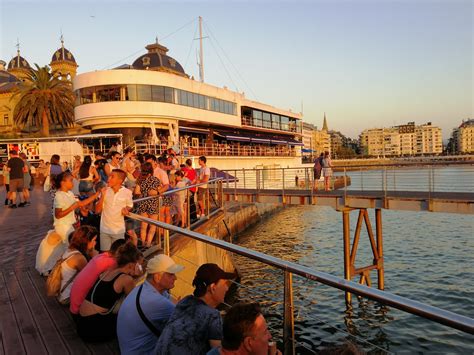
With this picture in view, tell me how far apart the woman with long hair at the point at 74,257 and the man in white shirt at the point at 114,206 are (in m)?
0.86

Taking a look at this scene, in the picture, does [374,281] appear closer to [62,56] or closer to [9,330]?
[9,330]

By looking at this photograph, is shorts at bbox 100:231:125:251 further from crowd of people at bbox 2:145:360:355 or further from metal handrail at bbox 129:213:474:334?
metal handrail at bbox 129:213:474:334

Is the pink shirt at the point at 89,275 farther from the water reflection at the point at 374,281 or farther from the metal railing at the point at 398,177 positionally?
the metal railing at the point at 398,177

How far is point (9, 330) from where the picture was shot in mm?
4508

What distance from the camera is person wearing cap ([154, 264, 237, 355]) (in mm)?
2477

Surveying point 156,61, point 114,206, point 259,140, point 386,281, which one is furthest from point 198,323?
point 156,61

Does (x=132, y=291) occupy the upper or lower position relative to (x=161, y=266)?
lower

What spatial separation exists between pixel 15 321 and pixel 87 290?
1.57 meters

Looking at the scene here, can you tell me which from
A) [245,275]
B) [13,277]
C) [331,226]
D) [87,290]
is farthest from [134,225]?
[331,226]

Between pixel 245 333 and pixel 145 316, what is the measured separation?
1.13 meters

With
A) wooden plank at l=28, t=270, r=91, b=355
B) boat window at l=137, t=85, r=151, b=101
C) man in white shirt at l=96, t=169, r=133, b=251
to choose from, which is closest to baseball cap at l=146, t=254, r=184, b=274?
wooden plank at l=28, t=270, r=91, b=355

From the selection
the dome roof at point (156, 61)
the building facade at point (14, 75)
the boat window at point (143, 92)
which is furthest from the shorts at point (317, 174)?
the building facade at point (14, 75)

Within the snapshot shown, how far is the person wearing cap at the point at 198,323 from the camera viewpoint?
2477 millimetres

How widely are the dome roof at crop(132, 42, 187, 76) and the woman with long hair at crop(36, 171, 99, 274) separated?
52.4 meters
